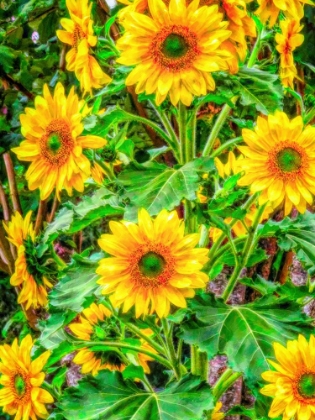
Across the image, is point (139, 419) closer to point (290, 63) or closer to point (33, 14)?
point (290, 63)

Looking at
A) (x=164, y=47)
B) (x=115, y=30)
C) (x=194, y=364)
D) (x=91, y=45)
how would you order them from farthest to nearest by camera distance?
(x=115, y=30), (x=194, y=364), (x=91, y=45), (x=164, y=47)

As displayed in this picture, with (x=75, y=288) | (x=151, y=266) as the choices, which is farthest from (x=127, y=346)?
(x=151, y=266)

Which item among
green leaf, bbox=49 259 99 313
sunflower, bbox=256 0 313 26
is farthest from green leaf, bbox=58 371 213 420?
sunflower, bbox=256 0 313 26

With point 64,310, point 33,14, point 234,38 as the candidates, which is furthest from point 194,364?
point 33,14

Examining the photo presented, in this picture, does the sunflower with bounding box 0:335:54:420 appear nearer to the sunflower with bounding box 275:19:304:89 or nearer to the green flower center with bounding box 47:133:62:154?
the green flower center with bounding box 47:133:62:154

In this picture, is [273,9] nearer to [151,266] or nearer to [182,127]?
[182,127]

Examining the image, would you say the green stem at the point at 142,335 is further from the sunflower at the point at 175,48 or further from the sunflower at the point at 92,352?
the sunflower at the point at 175,48

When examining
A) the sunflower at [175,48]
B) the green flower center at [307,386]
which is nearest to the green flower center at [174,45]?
the sunflower at [175,48]
